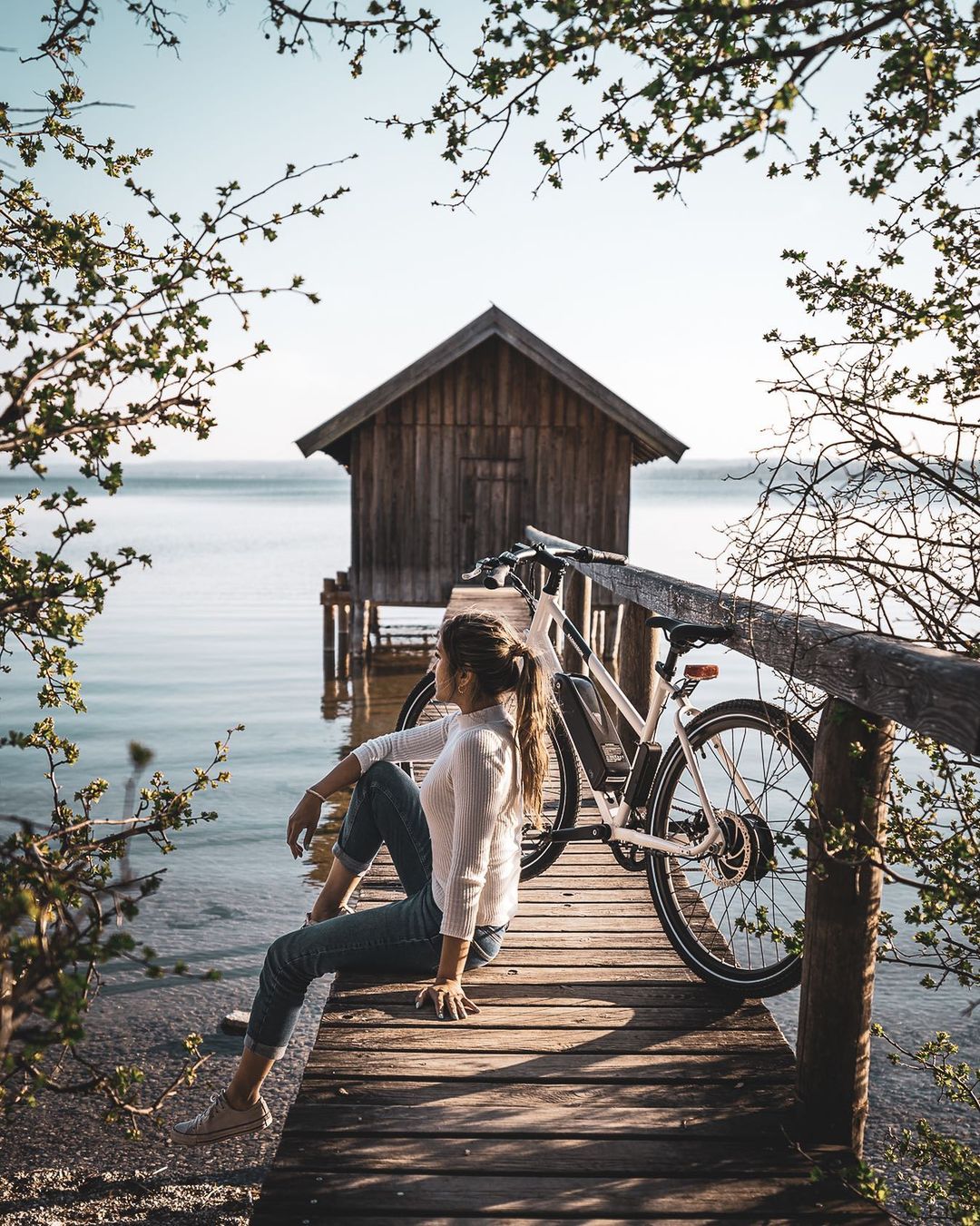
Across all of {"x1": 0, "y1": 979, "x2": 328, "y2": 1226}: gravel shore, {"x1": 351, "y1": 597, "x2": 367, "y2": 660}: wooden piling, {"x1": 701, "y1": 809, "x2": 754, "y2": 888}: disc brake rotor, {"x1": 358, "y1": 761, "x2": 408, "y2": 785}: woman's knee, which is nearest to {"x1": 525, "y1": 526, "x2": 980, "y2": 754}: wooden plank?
{"x1": 701, "y1": 809, "x2": 754, "y2": 888}: disc brake rotor

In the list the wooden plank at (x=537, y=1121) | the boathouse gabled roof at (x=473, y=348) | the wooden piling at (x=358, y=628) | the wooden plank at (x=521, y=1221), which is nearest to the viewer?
the wooden plank at (x=521, y=1221)

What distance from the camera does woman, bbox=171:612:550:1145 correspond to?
2.86 meters

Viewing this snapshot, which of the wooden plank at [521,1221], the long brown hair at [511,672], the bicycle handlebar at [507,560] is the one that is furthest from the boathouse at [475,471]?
the wooden plank at [521,1221]

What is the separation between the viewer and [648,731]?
353 centimetres

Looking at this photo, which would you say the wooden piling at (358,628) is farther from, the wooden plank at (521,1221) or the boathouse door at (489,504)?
the wooden plank at (521,1221)

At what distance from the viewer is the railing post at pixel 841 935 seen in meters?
2.29

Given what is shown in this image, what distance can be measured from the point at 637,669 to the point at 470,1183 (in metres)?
3.37

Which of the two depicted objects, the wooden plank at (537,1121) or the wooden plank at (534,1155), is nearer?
the wooden plank at (534,1155)

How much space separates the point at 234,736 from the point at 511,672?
43.1 feet

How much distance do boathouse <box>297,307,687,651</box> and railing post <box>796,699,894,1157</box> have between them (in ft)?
46.6

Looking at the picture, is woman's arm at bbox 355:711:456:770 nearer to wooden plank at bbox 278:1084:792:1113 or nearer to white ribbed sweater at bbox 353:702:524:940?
white ribbed sweater at bbox 353:702:524:940

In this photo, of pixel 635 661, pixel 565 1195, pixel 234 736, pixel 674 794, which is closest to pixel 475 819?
pixel 565 1195

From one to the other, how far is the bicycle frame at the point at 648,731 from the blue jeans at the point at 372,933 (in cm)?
62

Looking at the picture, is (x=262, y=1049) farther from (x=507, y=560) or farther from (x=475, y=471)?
(x=475, y=471)
